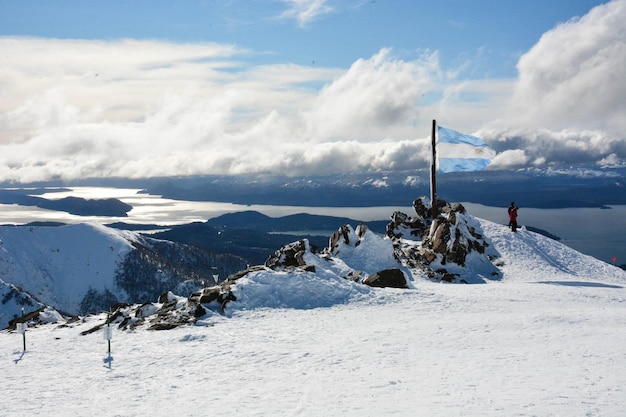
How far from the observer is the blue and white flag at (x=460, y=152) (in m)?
38.5

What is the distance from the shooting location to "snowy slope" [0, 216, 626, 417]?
13.1 m

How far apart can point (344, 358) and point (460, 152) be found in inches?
1049

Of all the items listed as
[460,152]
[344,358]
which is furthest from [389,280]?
[460,152]

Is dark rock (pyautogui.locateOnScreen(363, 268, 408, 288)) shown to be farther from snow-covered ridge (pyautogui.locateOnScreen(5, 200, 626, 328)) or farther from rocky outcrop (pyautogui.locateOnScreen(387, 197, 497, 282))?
rocky outcrop (pyautogui.locateOnScreen(387, 197, 497, 282))

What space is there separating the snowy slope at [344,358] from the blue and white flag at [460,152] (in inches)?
497

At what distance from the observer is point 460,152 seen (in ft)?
129

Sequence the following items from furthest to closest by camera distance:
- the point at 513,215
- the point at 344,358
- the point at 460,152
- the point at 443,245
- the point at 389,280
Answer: the point at 513,215 → the point at 443,245 → the point at 460,152 → the point at 389,280 → the point at 344,358

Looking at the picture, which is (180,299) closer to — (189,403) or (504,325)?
(189,403)

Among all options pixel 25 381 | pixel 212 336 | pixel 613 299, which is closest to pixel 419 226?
pixel 613 299

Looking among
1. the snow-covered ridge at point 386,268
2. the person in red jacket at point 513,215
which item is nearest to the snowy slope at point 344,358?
the snow-covered ridge at point 386,268

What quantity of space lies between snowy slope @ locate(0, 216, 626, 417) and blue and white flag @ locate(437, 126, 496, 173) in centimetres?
1263

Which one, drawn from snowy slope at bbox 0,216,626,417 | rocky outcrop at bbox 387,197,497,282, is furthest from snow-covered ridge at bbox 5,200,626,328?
snowy slope at bbox 0,216,626,417

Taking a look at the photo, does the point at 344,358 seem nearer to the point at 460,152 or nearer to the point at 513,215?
the point at 460,152

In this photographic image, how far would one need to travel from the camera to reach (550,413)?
37.6ft
